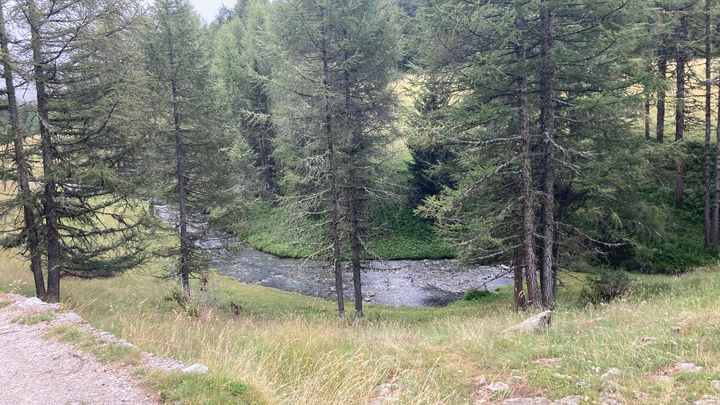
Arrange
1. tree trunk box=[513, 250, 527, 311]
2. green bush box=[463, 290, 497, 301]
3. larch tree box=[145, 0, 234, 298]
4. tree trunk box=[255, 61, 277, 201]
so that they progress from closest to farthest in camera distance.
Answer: tree trunk box=[513, 250, 527, 311] → larch tree box=[145, 0, 234, 298] → green bush box=[463, 290, 497, 301] → tree trunk box=[255, 61, 277, 201]

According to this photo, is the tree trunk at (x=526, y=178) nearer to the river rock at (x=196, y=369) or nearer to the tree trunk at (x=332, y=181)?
the tree trunk at (x=332, y=181)

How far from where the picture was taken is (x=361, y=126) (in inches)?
650

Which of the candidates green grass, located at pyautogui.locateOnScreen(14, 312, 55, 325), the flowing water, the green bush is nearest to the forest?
the green bush

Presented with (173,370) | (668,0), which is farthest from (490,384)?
(668,0)

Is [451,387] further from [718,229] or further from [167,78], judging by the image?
[718,229]

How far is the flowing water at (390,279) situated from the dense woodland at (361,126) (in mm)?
4728

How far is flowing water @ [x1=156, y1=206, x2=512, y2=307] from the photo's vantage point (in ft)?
69.4

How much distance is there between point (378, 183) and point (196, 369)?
11.8 metres

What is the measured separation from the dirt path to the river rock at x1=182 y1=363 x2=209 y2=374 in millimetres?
472

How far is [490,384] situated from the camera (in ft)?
Answer: 18.7

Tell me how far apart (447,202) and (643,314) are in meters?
5.09

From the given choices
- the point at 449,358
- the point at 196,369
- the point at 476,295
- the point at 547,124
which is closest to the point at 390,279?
the point at 476,295

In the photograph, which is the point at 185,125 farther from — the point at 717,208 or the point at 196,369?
the point at 717,208

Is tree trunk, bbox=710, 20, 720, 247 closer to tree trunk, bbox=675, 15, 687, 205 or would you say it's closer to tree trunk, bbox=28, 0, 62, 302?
tree trunk, bbox=675, 15, 687, 205
